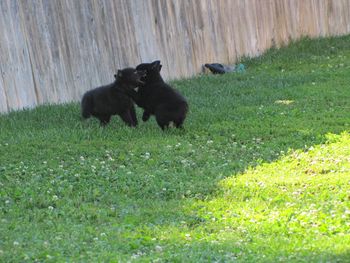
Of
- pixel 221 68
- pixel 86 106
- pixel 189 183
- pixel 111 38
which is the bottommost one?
pixel 189 183

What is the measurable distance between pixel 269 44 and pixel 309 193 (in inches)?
490

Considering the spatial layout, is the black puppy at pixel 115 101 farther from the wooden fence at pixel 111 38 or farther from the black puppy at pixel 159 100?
the wooden fence at pixel 111 38

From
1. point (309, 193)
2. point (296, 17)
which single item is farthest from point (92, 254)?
point (296, 17)

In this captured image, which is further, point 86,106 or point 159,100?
point 86,106

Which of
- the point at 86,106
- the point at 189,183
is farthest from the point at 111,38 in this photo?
the point at 189,183

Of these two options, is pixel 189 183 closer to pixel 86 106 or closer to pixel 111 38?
pixel 86 106

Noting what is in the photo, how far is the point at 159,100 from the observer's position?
12617 millimetres

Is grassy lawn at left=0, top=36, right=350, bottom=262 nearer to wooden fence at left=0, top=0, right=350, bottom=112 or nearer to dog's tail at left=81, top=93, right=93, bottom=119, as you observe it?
dog's tail at left=81, top=93, right=93, bottom=119

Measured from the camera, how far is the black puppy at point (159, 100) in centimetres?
1248

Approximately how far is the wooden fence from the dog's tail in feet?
4.58

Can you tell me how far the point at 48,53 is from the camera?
48.3ft

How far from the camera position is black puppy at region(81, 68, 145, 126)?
42.5 ft

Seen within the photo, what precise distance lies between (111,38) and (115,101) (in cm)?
350

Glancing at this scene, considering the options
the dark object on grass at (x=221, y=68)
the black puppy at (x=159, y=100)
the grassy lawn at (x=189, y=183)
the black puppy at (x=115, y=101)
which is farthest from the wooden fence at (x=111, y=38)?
the black puppy at (x=159, y=100)
